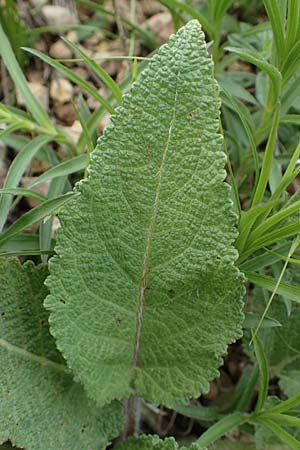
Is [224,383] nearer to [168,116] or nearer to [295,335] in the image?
[295,335]

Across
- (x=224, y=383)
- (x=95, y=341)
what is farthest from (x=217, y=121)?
(x=224, y=383)

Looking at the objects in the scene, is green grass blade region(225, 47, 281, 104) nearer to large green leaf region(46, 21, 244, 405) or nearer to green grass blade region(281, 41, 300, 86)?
green grass blade region(281, 41, 300, 86)

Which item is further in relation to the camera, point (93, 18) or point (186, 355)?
point (93, 18)

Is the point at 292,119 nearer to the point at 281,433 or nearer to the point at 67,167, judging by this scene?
the point at 67,167

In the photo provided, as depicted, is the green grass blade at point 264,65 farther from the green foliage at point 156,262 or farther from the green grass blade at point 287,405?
the green grass blade at point 287,405

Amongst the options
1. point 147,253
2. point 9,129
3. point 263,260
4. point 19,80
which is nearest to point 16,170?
point 9,129

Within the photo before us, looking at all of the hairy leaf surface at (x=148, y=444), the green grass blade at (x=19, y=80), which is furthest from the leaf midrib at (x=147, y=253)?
Answer: the green grass blade at (x=19, y=80)
